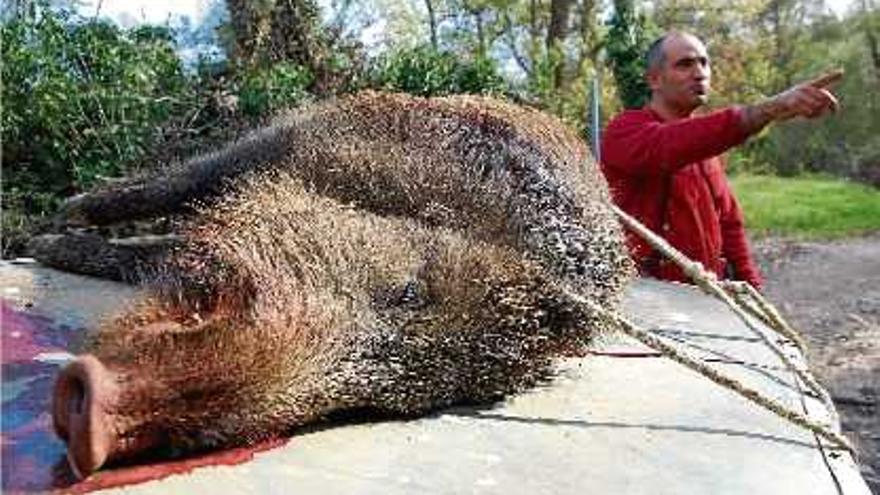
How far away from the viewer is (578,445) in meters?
2.45

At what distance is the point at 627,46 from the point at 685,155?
573 inches

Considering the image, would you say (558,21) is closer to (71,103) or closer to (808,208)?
(808,208)

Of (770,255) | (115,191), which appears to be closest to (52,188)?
(115,191)

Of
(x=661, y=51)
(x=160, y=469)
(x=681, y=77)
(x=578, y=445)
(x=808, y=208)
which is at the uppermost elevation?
(x=661, y=51)

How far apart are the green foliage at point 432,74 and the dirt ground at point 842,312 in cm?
355

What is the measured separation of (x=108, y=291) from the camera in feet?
11.2

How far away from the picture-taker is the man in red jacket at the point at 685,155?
153 inches

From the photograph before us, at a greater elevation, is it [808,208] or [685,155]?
[685,155]

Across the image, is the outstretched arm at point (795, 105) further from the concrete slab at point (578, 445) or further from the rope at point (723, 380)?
the rope at point (723, 380)

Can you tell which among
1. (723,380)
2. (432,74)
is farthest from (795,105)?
(432,74)

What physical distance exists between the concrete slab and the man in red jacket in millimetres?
825

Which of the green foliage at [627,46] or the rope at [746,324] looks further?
the green foliage at [627,46]

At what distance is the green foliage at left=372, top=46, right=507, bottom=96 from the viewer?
10703 millimetres

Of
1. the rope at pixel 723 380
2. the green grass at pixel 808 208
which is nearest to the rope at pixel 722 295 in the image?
the rope at pixel 723 380
